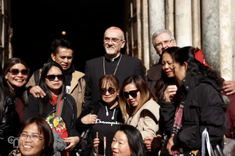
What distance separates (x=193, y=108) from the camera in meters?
2.87

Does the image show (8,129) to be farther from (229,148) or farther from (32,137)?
(229,148)

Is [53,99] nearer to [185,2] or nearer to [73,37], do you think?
[185,2]

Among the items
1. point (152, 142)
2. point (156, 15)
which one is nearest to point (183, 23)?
point (156, 15)

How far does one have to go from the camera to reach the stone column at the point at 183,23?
21.1ft

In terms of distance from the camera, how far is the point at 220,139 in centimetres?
281

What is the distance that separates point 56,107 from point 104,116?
594mm

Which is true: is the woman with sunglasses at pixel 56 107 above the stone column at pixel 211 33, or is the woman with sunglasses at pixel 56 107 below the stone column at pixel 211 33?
below

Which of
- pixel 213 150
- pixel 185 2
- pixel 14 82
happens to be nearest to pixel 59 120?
pixel 14 82

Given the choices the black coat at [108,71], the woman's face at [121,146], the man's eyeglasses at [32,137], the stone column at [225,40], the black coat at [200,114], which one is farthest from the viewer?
the stone column at [225,40]

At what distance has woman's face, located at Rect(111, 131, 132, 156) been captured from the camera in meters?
3.23

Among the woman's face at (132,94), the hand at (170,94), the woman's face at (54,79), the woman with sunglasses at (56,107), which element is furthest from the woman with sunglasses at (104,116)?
the hand at (170,94)

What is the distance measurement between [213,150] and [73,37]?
13949 mm

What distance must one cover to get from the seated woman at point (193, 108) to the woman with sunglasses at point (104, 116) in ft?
3.51

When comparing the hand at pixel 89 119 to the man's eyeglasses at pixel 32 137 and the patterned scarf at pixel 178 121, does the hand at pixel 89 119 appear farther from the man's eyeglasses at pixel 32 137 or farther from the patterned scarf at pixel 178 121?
the patterned scarf at pixel 178 121
